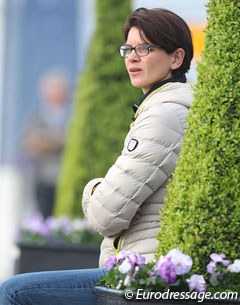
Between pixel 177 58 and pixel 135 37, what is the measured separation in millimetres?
191

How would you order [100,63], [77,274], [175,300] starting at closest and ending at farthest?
[175,300]
[77,274]
[100,63]

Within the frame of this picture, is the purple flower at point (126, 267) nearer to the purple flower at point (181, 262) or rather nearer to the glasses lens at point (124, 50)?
the purple flower at point (181, 262)

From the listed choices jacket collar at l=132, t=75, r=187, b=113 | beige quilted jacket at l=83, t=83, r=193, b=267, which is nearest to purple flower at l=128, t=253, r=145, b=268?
beige quilted jacket at l=83, t=83, r=193, b=267

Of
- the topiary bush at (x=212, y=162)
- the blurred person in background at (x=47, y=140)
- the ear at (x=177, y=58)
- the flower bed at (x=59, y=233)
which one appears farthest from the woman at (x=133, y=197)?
the blurred person in background at (x=47, y=140)

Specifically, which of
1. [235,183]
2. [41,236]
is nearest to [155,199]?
[235,183]

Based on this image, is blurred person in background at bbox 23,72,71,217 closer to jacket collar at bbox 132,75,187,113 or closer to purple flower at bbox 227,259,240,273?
jacket collar at bbox 132,75,187,113

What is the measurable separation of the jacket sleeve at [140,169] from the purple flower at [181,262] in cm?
52

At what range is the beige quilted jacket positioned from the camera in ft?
14.1

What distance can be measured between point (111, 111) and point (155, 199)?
16.1 feet

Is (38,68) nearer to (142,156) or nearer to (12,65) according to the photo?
(12,65)

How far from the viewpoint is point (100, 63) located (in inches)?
372

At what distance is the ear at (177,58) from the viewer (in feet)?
15.2

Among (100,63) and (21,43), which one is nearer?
(100,63)

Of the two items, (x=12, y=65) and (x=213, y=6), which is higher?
(x=213, y=6)
